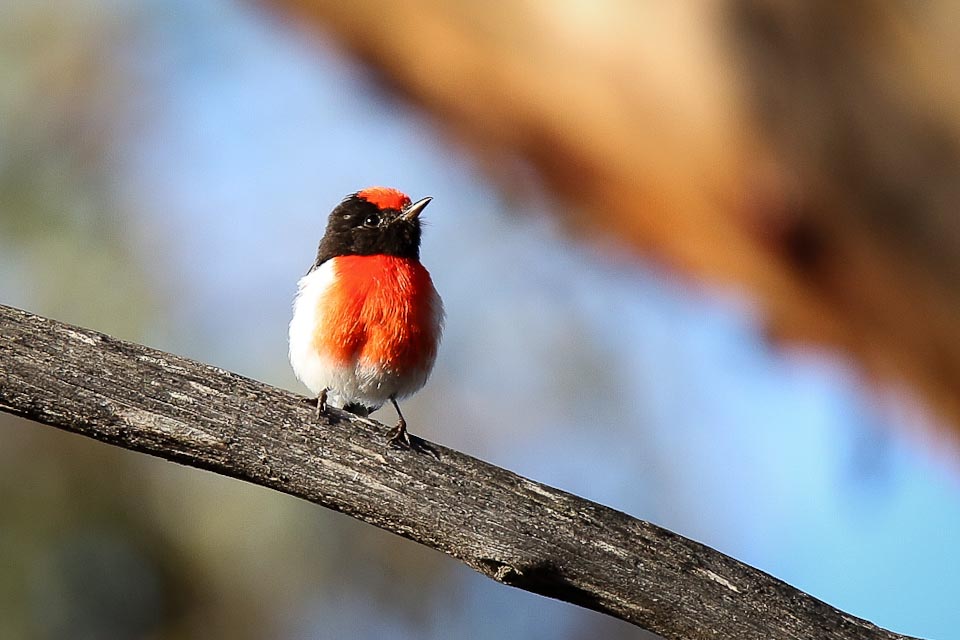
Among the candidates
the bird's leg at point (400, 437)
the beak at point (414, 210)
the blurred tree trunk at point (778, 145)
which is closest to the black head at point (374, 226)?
the beak at point (414, 210)

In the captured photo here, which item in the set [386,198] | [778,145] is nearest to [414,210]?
[386,198]

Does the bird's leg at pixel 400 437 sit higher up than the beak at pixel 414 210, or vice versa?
the beak at pixel 414 210

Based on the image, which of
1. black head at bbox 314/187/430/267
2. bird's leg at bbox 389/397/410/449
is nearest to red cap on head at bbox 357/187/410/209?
black head at bbox 314/187/430/267

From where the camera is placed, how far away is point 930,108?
6.04ft

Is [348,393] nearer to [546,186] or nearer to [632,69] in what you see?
[546,186]

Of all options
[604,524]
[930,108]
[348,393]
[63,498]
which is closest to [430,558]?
[63,498]

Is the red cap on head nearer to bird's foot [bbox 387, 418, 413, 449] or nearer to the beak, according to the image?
the beak

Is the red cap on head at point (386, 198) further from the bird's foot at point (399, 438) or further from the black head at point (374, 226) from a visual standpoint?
the bird's foot at point (399, 438)

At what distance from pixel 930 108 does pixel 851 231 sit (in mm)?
229

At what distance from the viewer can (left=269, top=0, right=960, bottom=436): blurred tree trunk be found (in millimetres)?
1846

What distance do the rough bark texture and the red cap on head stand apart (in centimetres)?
156

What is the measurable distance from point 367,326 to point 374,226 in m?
0.51

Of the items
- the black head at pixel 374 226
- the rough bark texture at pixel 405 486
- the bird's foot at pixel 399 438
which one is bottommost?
the rough bark texture at pixel 405 486

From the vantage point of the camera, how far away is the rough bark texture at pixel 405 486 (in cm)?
251
